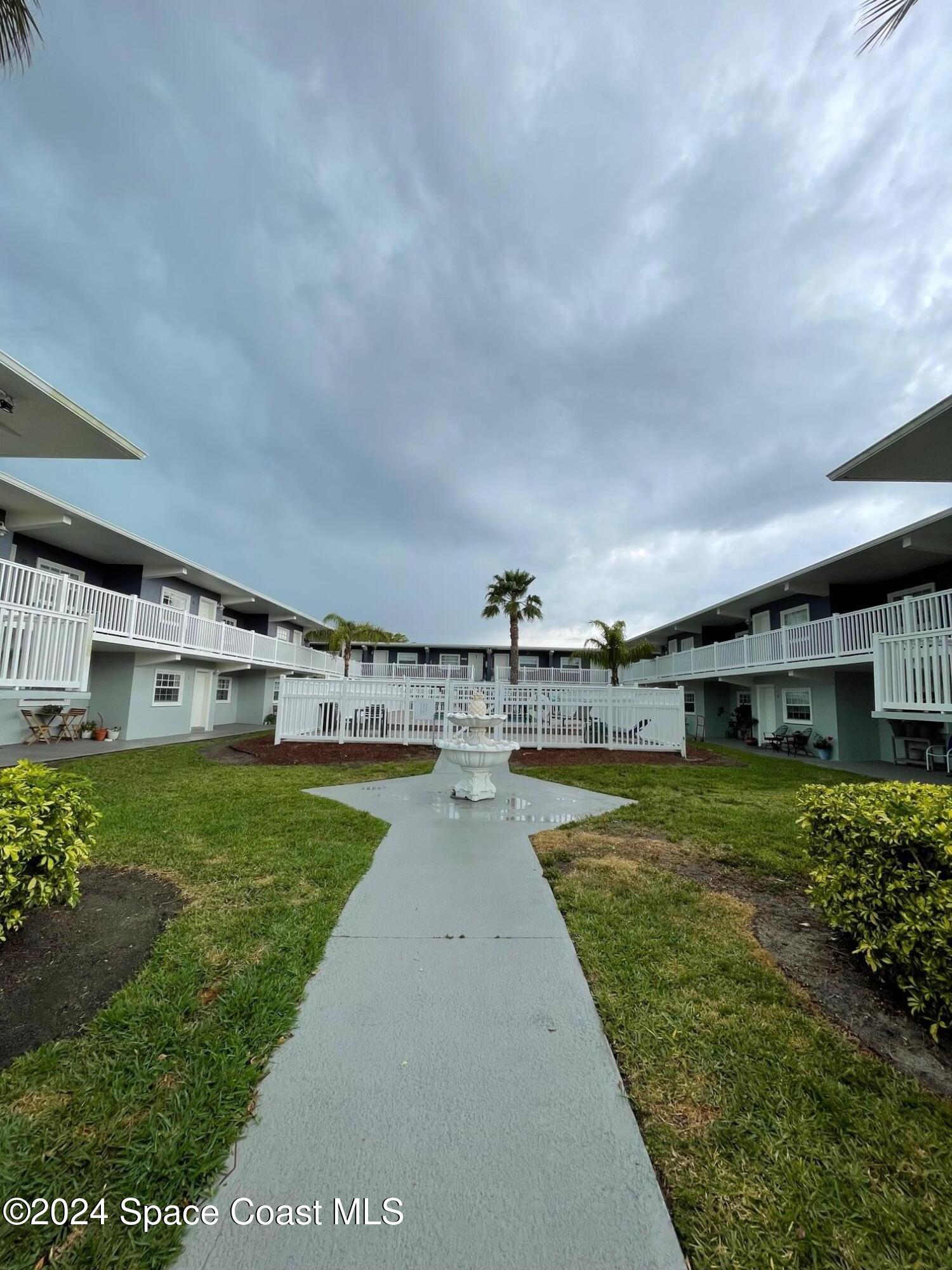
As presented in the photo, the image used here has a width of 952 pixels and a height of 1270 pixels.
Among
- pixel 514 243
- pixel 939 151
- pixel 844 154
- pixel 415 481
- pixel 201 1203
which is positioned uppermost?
pixel 514 243

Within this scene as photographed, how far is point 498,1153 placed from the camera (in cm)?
156

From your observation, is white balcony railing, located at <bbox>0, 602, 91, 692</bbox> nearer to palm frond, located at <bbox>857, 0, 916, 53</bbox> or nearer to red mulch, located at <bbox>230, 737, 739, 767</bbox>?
red mulch, located at <bbox>230, 737, 739, 767</bbox>

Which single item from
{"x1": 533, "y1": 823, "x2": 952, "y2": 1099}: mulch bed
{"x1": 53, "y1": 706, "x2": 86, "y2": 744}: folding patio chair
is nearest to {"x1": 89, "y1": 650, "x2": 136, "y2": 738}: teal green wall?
{"x1": 53, "y1": 706, "x2": 86, "y2": 744}: folding patio chair

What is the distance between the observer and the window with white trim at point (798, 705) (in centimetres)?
1379

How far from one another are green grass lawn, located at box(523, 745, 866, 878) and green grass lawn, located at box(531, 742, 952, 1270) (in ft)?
4.62

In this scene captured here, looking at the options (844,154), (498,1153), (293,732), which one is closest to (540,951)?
(498,1153)

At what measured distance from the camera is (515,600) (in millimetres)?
22359

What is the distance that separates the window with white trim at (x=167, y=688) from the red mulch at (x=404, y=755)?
384 centimetres

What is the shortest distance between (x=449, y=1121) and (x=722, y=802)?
643 centimetres

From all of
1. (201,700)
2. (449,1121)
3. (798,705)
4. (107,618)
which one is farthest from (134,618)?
(798,705)

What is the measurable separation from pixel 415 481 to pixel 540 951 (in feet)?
53.6

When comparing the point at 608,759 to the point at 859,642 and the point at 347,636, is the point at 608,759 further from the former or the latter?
the point at 347,636

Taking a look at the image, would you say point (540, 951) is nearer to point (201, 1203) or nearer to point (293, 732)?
point (201, 1203)

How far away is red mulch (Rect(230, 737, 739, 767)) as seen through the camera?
10.4 m
